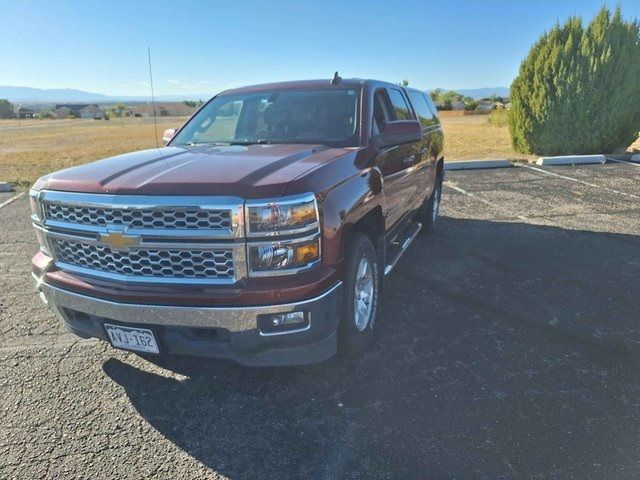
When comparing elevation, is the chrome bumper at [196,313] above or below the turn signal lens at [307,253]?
below

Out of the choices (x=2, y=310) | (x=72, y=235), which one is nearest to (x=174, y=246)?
(x=72, y=235)

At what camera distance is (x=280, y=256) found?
250 cm

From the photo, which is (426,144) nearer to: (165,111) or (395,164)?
(395,164)

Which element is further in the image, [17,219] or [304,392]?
[17,219]

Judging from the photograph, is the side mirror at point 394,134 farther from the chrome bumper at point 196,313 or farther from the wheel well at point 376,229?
the chrome bumper at point 196,313

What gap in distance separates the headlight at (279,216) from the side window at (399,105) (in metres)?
2.36

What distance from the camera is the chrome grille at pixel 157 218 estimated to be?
2418mm

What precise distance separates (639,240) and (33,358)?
22.0 feet

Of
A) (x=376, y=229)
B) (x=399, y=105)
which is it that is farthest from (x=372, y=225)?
(x=399, y=105)

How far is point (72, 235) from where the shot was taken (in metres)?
2.76

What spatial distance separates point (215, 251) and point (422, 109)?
4.46m

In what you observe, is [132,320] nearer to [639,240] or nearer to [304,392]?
[304,392]

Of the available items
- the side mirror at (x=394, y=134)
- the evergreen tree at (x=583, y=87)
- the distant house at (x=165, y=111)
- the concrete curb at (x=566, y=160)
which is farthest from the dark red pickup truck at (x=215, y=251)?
the distant house at (x=165, y=111)

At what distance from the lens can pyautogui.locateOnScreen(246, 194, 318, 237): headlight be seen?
2400 mm
